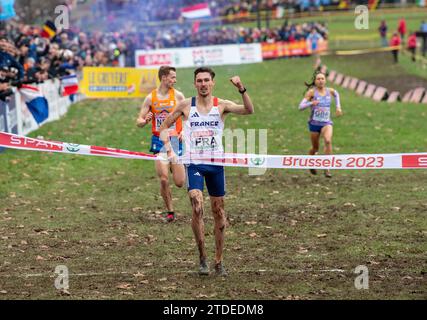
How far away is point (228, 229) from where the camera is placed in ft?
44.2

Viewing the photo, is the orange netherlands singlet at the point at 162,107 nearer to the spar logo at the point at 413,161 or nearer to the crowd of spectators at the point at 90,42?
the spar logo at the point at 413,161

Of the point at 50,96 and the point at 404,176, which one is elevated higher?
the point at 50,96

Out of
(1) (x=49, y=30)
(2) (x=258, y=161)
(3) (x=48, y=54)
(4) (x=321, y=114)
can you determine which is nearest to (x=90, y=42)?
(1) (x=49, y=30)

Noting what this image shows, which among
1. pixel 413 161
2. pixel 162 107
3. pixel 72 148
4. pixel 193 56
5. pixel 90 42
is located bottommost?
pixel 413 161

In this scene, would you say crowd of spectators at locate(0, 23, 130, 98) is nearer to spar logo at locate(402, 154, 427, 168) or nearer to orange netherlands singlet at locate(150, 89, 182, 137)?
orange netherlands singlet at locate(150, 89, 182, 137)

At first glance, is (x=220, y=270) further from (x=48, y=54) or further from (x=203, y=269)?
(x=48, y=54)

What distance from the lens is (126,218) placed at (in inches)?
572

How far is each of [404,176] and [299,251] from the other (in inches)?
290

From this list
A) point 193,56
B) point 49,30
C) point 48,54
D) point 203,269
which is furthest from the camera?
point 193,56

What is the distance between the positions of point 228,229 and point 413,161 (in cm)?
340

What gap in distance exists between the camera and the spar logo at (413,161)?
1109 cm

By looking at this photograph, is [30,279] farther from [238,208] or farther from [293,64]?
[293,64]

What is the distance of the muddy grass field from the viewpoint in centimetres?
999
